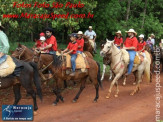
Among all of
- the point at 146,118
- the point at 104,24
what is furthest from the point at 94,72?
the point at 104,24

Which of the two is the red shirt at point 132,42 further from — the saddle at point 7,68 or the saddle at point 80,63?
the saddle at point 7,68

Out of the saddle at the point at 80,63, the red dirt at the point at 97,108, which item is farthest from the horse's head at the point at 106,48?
the red dirt at the point at 97,108

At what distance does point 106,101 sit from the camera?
9125mm

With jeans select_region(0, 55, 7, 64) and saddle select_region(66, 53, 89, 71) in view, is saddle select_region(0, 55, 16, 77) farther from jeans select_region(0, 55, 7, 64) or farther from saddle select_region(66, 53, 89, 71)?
saddle select_region(66, 53, 89, 71)

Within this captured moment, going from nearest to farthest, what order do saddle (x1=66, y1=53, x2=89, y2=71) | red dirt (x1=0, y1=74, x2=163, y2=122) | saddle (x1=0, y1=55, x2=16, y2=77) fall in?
saddle (x1=0, y1=55, x2=16, y2=77), red dirt (x1=0, y1=74, x2=163, y2=122), saddle (x1=66, y1=53, x2=89, y2=71)

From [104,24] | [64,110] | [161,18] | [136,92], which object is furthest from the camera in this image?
[161,18]

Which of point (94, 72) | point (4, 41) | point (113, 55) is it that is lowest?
point (94, 72)

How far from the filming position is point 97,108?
822 centimetres

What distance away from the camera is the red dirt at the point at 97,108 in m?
7.26

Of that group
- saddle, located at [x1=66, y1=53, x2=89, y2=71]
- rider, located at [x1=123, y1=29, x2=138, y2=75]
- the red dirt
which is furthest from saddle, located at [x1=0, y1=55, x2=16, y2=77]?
rider, located at [x1=123, y1=29, x2=138, y2=75]

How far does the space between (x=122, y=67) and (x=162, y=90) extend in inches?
105

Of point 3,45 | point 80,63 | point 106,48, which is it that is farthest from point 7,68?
point 106,48

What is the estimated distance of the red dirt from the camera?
7.26 meters

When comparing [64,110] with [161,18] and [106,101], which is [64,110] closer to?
[106,101]
